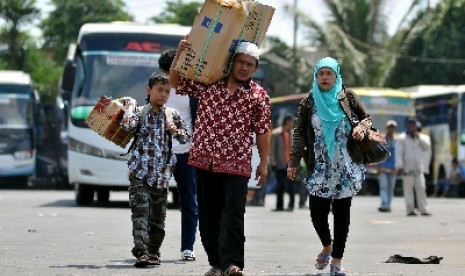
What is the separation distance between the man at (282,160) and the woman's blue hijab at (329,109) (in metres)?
14.2

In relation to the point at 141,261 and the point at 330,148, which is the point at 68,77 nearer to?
the point at 141,261

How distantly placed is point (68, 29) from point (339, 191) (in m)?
56.3

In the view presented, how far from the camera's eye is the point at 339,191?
34.0 ft

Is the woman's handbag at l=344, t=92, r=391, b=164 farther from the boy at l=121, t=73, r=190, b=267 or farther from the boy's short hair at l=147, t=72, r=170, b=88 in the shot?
the boy's short hair at l=147, t=72, r=170, b=88

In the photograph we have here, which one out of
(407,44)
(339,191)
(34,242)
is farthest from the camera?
(407,44)

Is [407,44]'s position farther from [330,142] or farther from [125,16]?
[330,142]

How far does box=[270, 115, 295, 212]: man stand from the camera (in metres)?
24.7

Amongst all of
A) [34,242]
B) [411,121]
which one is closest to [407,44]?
[411,121]

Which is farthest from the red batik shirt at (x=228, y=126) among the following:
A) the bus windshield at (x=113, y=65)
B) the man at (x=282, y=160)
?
the man at (x=282, y=160)

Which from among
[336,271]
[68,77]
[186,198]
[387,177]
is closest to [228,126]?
[336,271]

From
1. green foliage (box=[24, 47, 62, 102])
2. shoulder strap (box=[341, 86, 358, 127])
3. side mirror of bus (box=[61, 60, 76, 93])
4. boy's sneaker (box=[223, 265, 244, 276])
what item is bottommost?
boy's sneaker (box=[223, 265, 244, 276])

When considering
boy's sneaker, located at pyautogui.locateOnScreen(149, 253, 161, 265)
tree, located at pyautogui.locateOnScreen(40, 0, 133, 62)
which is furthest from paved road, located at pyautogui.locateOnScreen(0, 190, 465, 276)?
tree, located at pyautogui.locateOnScreen(40, 0, 133, 62)

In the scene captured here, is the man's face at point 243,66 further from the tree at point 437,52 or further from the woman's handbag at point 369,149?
the tree at point 437,52

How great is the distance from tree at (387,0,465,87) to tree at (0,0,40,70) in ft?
48.3
